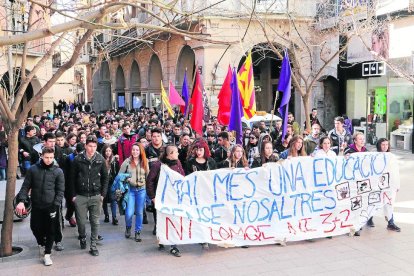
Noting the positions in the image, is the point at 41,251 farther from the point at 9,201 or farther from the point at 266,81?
the point at 266,81

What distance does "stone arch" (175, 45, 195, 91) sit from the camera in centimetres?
2394

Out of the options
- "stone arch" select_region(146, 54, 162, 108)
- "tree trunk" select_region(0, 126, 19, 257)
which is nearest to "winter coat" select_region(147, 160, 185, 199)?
"tree trunk" select_region(0, 126, 19, 257)

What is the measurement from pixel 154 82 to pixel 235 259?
2399 cm

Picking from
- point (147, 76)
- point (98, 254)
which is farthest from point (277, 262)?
point (147, 76)

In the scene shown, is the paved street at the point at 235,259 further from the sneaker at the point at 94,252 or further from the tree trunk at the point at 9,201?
the tree trunk at the point at 9,201

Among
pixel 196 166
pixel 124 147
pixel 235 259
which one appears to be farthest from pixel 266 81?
pixel 235 259

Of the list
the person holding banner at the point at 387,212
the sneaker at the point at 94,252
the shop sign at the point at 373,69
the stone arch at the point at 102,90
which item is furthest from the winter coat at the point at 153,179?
the stone arch at the point at 102,90

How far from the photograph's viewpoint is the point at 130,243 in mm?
7352

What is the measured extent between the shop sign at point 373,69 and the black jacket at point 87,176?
572 inches

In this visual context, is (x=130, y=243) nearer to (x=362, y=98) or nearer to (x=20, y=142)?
(x=20, y=142)

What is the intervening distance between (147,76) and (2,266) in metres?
23.6

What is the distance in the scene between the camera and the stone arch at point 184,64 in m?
23.9

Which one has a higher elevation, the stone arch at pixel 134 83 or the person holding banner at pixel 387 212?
the stone arch at pixel 134 83

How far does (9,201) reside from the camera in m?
6.97
